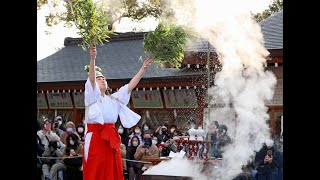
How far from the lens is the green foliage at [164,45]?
23.2 feet

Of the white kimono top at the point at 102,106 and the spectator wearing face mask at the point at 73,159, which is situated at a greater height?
the white kimono top at the point at 102,106

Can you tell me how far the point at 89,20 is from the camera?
6.57 meters

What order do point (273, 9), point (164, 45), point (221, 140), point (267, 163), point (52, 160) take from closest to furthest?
1. point (164, 45)
2. point (267, 163)
3. point (221, 140)
4. point (52, 160)
5. point (273, 9)

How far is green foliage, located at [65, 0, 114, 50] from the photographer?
6543 millimetres

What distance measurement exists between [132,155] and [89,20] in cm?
472

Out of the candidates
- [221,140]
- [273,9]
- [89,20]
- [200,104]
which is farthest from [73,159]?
[273,9]

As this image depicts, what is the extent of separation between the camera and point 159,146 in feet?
36.4

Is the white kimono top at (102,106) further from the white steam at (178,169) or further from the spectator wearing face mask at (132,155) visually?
the spectator wearing face mask at (132,155)

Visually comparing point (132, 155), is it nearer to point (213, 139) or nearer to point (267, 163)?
point (213, 139)

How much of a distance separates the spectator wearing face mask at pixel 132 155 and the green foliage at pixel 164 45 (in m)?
3.63

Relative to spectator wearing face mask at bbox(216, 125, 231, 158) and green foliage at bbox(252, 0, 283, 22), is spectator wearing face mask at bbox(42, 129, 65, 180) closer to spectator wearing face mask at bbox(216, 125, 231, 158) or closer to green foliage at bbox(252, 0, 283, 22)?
spectator wearing face mask at bbox(216, 125, 231, 158)

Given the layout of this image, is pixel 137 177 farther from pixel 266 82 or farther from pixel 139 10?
pixel 139 10

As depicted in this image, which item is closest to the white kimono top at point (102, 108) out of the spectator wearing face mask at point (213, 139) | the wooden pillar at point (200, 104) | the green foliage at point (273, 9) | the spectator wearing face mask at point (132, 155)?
the spectator wearing face mask at point (213, 139)

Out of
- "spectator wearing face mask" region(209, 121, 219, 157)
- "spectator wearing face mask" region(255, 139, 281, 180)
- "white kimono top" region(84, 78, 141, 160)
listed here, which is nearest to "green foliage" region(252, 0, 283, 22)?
"spectator wearing face mask" region(209, 121, 219, 157)
